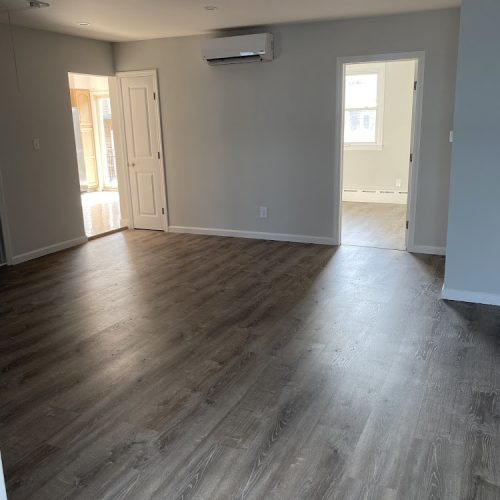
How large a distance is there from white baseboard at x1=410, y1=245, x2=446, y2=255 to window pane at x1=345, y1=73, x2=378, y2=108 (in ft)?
12.7

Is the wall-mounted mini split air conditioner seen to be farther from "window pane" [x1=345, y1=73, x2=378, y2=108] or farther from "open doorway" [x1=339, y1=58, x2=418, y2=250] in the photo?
"window pane" [x1=345, y1=73, x2=378, y2=108]

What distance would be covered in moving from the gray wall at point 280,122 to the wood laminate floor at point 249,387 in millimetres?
1397

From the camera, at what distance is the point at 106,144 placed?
455 inches

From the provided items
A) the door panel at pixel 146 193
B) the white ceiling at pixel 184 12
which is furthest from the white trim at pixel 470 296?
the door panel at pixel 146 193

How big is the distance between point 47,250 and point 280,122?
3.13 meters

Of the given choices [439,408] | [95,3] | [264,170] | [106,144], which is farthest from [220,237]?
[106,144]

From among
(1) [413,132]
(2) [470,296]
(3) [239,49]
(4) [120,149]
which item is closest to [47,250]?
(4) [120,149]

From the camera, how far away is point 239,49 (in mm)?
5504

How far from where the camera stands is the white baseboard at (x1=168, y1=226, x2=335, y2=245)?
235 inches

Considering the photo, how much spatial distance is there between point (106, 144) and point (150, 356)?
937cm

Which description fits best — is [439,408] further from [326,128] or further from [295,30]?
[295,30]

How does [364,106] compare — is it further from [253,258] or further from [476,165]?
[476,165]

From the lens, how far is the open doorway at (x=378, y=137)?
322 inches

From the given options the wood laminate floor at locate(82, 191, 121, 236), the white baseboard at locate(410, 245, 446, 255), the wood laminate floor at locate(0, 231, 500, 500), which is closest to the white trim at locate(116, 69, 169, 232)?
the wood laminate floor at locate(82, 191, 121, 236)
